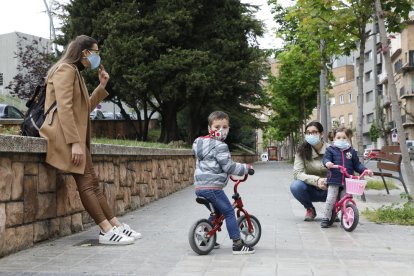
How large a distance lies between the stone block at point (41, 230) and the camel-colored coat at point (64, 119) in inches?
26.8

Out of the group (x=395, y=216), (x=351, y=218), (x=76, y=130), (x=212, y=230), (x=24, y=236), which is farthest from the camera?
(x=395, y=216)

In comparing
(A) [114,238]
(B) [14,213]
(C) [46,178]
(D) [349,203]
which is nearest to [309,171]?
(D) [349,203]

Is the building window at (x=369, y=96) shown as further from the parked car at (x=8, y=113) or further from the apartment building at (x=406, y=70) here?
the parked car at (x=8, y=113)

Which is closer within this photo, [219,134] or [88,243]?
[219,134]

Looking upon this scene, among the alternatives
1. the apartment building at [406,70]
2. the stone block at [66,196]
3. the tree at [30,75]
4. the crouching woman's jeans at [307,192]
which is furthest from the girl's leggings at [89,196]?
the apartment building at [406,70]

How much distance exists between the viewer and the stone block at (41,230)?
5.86 m

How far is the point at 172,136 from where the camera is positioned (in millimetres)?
26734

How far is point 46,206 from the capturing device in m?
6.03

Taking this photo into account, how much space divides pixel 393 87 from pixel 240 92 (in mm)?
18752

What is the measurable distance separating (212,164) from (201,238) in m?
0.73

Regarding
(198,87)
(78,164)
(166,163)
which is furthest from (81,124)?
(198,87)

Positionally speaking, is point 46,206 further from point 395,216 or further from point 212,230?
point 395,216

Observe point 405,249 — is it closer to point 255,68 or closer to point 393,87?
point 393,87

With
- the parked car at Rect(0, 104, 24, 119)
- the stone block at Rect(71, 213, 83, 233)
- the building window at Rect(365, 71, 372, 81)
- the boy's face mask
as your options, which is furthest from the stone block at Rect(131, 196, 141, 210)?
the building window at Rect(365, 71, 372, 81)
